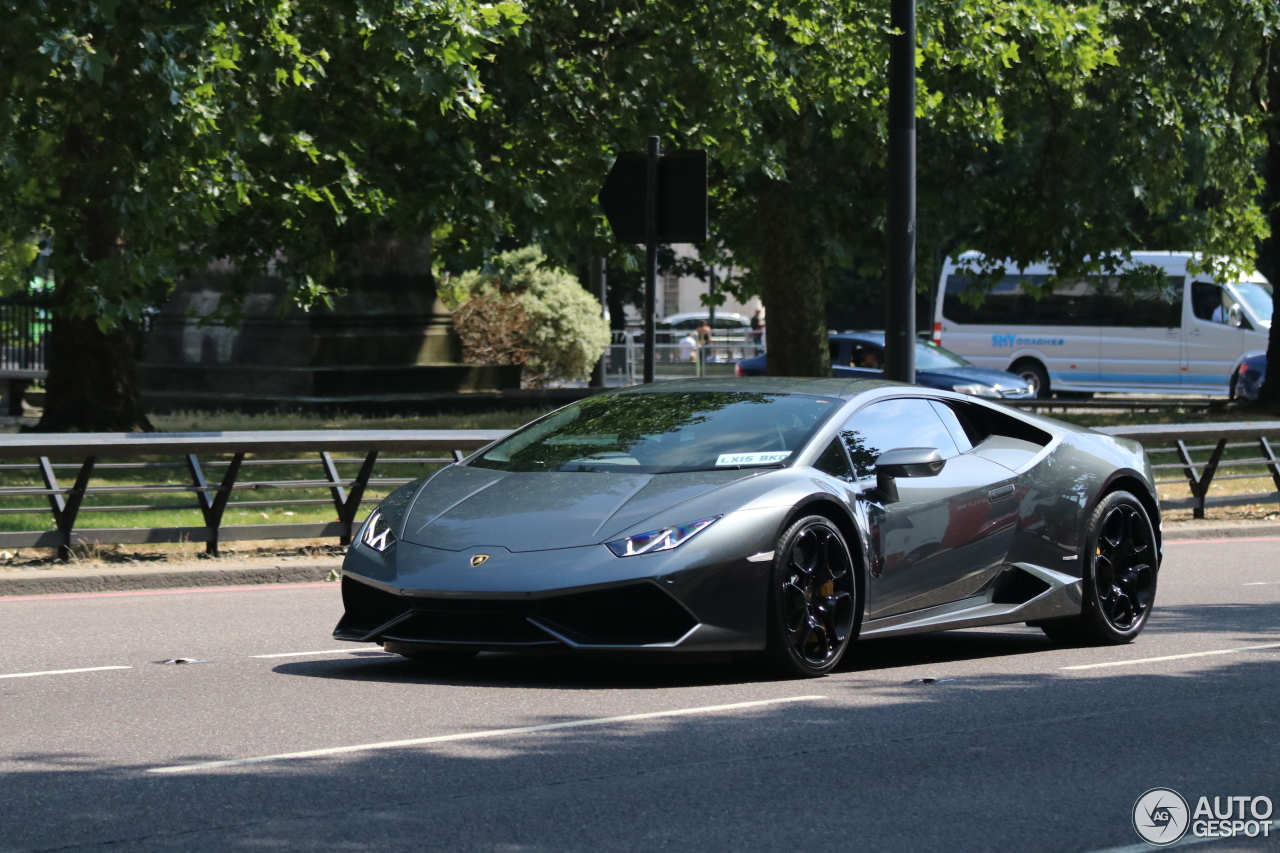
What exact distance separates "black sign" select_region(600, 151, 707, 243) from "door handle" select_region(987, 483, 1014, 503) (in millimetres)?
4089

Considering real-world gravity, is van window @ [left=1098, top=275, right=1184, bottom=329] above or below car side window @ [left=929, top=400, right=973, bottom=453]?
above

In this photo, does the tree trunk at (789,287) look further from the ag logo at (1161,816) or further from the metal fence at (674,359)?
the ag logo at (1161,816)

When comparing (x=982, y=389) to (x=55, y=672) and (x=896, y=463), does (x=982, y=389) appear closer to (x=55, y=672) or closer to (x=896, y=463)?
(x=896, y=463)

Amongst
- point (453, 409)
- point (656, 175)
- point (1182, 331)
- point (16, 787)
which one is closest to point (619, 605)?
point (16, 787)

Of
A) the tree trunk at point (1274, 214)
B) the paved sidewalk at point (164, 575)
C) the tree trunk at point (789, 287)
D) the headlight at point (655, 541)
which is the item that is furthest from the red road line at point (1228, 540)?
the tree trunk at point (1274, 214)

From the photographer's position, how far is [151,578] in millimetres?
11602

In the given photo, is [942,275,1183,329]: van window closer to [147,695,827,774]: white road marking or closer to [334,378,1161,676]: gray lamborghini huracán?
[334,378,1161,676]: gray lamborghini huracán

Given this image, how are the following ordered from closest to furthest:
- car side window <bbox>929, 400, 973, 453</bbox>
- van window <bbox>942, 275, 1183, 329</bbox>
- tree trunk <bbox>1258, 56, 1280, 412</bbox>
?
car side window <bbox>929, 400, 973, 453</bbox> < tree trunk <bbox>1258, 56, 1280, 412</bbox> < van window <bbox>942, 275, 1183, 329</bbox>

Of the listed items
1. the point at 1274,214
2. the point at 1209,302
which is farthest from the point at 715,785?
the point at 1209,302

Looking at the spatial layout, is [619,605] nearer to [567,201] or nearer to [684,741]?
[684,741]

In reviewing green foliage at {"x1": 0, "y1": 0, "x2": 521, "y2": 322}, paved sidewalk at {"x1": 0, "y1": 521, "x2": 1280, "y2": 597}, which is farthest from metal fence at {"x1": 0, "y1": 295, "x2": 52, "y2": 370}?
paved sidewalk at {"x1": 0, "y1": 521, "x2": 1280, "y2": 597}

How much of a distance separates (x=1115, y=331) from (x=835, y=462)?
35.1m

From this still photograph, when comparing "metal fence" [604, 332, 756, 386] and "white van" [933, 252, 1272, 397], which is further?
"metal fence" [604, 332, 756, 386]

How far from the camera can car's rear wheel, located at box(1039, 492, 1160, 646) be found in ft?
30.3
